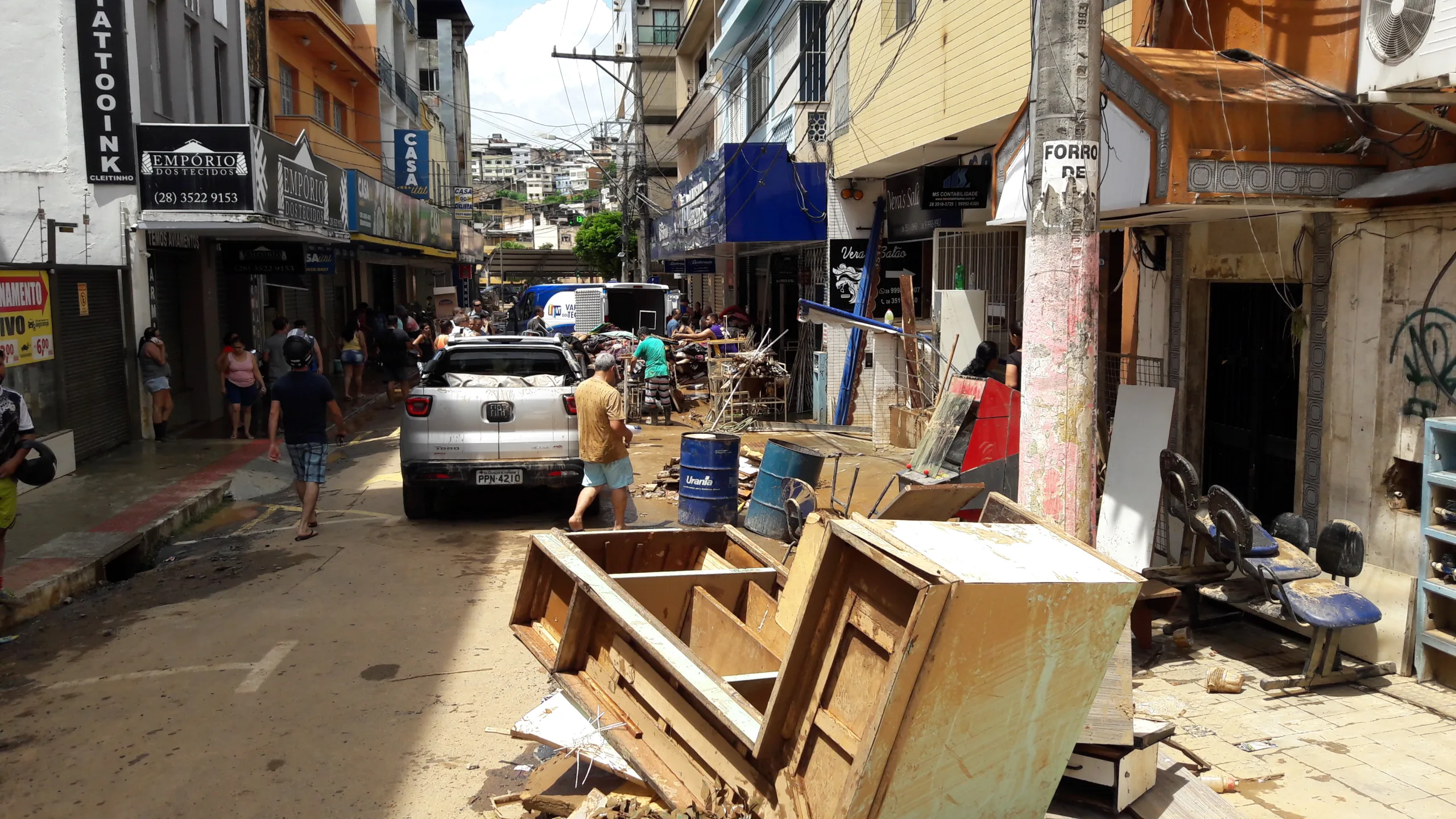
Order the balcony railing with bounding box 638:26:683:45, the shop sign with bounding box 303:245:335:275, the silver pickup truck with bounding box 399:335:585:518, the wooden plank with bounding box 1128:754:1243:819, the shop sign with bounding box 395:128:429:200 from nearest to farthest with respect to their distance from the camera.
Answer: the wooden plank with bounding box 1128:754:1243:819, the silver pickup truck with bounding box 399:335:585:518, the shop sign with bounding box 303:245:335:275, the shop sign with bounding box 395:128:429:200, the balcony railing with bounding box 638:26:683:45

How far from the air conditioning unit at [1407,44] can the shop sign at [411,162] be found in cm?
2858

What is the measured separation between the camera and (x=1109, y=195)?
6805mm

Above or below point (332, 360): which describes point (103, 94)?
above

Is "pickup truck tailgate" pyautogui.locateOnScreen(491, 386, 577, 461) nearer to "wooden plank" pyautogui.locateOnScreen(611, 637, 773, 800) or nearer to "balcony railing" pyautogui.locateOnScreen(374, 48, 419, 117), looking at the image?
"wooden plank" pyautogui.locateOnScreen(611, 637, 773, 800)

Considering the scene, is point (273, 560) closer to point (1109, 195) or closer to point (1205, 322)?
point (1109, 195)

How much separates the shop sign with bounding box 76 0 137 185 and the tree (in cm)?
5244

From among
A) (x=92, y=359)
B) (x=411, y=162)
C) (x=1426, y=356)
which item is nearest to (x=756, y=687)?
(x=1426, y=356)

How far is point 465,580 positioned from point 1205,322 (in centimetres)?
612

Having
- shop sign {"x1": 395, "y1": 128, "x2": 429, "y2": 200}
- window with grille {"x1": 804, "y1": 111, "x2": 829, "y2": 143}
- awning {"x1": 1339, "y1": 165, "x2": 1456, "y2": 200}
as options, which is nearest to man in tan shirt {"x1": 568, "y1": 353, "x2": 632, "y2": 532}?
awning {"x1": 1339, "y1": 165, "x2": 1456, "y2": 200}

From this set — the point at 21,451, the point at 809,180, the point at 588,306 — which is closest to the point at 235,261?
the point at 809,180

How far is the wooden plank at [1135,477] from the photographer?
294 inches

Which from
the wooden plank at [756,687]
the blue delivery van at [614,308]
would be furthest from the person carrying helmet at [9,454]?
the blue delivery van at [614,308]

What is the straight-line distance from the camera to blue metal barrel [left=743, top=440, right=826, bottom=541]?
9594 millimetres

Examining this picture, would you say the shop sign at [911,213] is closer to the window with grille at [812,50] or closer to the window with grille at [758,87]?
the window with grille at [812,50]
